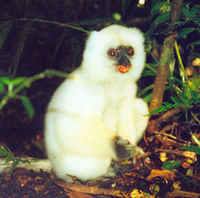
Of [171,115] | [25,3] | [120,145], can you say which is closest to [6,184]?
[120,145]

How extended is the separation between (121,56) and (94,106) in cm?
51

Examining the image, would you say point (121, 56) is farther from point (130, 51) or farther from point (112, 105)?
point (112, 105)

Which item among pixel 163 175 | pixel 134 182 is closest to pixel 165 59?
pixel 163 175

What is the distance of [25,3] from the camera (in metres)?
1.77

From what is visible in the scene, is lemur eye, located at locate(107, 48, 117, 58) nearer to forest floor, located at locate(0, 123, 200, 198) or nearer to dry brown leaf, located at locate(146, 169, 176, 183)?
forest floor, located at locate(0, 123, 200, 198)

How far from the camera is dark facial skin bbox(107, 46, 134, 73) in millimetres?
1797

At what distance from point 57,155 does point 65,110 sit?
19.7 inches

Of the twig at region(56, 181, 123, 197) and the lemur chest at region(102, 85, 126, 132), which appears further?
the lemur chest at region(102, 85, 126, 132)

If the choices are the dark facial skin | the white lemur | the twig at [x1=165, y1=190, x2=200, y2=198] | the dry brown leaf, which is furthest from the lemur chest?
the twig at [x1=165, y1=190, x2=200, y2=198]

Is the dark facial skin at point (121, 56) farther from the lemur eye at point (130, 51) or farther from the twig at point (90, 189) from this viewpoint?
the twig at point (90, 189)

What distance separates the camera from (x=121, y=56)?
1849mm

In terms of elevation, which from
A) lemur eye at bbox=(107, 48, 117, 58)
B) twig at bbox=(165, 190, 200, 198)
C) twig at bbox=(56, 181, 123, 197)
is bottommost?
twig at bbox=(56, 181, 123, 197)

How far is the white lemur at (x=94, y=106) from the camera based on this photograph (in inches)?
72.0

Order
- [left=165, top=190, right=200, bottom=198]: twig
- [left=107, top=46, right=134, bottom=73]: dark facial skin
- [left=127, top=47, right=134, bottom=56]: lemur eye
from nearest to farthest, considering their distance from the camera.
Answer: [left=165, top=190, right=200, bottom=198]: twig
[left=107, top=46, right=134, bottom=73]: dark facial skin
[left=127, top=47, right=134, bottom=56]: lemur eye
